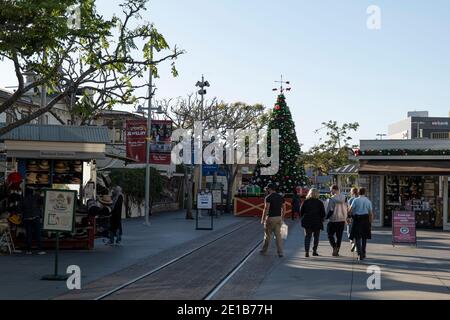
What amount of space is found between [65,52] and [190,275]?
5.99m

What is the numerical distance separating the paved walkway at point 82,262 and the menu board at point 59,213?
92 cm

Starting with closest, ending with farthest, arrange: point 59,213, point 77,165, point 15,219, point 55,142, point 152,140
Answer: point 59,213, point 15,219, point 55,142, point 77,165, point 152,140

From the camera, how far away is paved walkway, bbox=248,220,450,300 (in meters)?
10.9

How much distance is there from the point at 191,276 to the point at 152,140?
1789cm

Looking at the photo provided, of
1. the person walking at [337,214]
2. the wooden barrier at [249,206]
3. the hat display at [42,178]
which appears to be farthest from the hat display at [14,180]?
the wooden barrier at [249,206]

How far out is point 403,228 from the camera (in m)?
20.2

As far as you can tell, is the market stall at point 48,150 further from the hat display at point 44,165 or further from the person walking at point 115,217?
the person walking at point 115,217

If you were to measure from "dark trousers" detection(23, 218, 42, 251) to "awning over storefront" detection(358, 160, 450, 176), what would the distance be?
16.2m

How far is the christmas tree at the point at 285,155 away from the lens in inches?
1761

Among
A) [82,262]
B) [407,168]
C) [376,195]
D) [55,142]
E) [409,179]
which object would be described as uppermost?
[55,142]

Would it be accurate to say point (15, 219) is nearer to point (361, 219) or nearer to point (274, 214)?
point (274, 214)

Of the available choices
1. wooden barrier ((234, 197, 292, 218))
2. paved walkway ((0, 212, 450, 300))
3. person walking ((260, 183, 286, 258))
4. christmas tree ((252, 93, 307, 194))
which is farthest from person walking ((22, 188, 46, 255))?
christmas tree ((252, 93, 307, 194))

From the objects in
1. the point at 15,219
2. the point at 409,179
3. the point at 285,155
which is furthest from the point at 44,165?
the point at 285,155
